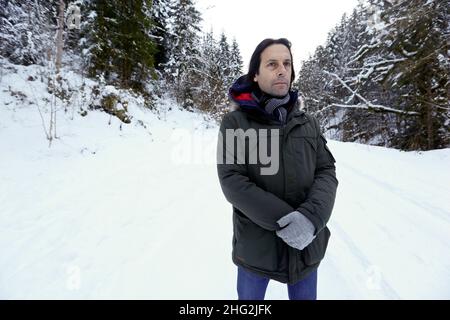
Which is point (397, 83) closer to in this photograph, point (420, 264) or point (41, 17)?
point (420, 264)

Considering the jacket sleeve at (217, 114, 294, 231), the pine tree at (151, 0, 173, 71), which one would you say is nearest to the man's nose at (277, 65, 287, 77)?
the jacket sleeve at (217, 114, 294, 231)

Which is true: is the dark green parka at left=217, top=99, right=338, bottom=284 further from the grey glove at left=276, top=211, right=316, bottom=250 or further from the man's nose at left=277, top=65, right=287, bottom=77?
the man's nose at left=277, top=65, right=287, bottom=77

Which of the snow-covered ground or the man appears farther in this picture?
the snow-covered ground

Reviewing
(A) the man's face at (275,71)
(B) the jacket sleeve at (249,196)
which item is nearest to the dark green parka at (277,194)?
(B) the jacket sleeve at (249,196)

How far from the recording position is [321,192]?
4.69 feet

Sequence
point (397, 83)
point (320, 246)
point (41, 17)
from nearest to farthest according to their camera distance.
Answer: point (320, 246)
point (397, 83)
point (41, 17)

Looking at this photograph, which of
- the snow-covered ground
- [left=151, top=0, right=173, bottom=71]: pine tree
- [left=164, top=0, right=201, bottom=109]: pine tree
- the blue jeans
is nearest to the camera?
the blue jeans

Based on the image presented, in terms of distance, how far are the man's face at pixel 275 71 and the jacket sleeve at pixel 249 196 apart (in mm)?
343

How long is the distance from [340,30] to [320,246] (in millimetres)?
36503

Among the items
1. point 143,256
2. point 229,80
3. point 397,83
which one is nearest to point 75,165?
point 143,256

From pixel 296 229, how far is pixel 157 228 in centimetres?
242

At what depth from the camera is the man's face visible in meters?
1.51

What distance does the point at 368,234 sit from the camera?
3.27 meters

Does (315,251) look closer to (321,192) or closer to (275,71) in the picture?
(321,192)
